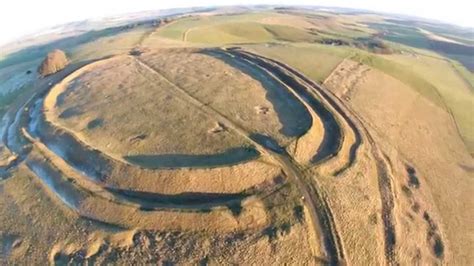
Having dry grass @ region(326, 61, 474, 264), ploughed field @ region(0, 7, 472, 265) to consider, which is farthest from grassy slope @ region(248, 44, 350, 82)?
dry grass @ region(326, 61, 474, 264)

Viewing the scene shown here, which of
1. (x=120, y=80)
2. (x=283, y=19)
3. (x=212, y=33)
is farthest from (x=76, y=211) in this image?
(x=283, y=19)

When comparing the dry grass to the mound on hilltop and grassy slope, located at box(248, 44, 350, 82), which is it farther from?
the mound on hilltop

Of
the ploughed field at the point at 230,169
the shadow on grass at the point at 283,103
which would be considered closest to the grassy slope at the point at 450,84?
the ploughed field at the point at 230,169

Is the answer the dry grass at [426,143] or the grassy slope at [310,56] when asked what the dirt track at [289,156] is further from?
the grassy slope at [310,56]

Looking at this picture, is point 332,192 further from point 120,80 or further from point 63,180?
point 120,80

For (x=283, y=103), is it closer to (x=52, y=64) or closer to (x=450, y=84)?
(x=450, y=84)
